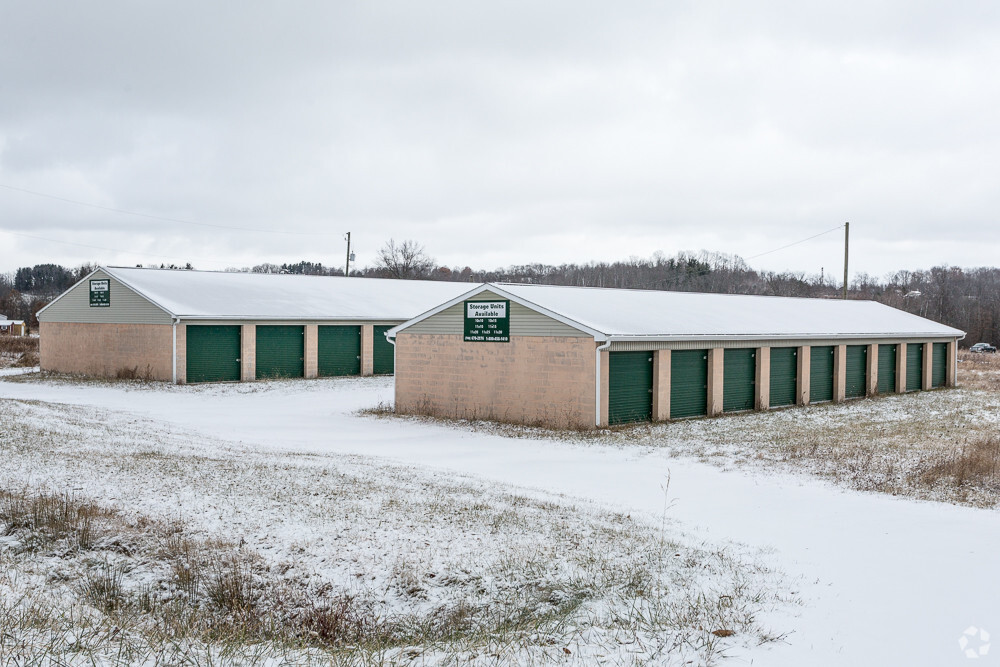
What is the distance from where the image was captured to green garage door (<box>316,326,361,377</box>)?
35406mm

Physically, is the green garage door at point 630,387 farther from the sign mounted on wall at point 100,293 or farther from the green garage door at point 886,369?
the sign mounted on wall at point 100,293

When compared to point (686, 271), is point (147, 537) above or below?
below

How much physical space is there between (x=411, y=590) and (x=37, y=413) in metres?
15.2

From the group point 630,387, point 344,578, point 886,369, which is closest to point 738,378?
point 630,387

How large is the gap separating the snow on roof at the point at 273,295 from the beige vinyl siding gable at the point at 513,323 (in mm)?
12399

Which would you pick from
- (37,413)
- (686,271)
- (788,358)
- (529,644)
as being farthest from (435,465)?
(686,271)

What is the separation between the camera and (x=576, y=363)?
19891 millimetres

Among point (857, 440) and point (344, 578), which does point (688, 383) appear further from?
point (344, 578)

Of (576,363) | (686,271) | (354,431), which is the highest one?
(686,271)

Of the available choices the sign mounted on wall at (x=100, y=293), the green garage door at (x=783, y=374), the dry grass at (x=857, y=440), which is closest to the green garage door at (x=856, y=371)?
the dry grass at (x=857, y=440)

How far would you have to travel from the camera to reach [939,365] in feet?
113

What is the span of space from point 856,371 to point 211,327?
25.0m

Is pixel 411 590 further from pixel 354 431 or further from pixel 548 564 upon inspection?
pixel 354 431

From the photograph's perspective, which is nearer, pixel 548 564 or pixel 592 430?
pixel 548 564
